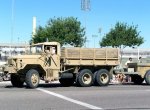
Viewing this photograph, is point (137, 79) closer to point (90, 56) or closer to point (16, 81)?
point (90, 56)

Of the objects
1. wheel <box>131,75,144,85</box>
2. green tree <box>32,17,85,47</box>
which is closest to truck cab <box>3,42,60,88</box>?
wheel <box>131,75,144,85</box>

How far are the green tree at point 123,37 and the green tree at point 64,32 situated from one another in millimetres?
4773

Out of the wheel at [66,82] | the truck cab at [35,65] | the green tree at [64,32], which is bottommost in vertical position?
the wheel at [66,82]

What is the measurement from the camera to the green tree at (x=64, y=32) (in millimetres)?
56878

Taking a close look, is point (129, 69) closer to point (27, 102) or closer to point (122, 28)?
point (27, 102)

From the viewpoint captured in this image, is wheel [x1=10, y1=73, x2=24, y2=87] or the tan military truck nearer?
the tan military truck

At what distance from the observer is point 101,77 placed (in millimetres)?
29219

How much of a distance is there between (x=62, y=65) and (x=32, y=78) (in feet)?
8.29

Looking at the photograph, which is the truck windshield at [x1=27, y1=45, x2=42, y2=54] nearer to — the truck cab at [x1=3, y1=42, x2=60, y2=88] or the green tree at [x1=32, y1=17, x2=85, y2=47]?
the truck cab at [x1=3, y1=42, x2=60, y2=88]

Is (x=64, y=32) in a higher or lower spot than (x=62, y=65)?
higher

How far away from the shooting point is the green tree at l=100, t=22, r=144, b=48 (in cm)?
5982

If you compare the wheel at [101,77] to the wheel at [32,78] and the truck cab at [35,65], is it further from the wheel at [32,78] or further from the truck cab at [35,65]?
the wheel at [32,78]

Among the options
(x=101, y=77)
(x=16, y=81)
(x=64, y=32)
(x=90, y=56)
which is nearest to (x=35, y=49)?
(x=16, y=81)

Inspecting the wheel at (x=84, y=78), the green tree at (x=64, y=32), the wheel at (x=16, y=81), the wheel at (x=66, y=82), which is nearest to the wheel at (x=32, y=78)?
the wheel at (x=16, y=81)
